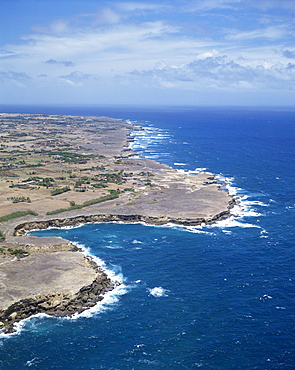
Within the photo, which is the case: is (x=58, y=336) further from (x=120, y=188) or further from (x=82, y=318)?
(x=120, y=188)

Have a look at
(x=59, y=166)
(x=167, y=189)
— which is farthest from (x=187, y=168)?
(x=59, y=166)

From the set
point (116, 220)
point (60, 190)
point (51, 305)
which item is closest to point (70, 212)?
point (116, 220)

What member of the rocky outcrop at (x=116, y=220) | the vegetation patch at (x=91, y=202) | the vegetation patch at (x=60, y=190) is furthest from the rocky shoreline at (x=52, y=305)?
the vegetation patch at (x=60, y=190)

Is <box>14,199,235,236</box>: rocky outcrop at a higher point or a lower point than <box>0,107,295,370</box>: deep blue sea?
higher

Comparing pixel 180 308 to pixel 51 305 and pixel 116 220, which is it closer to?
pixel 51 305

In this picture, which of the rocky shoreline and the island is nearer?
the rocky shoreline

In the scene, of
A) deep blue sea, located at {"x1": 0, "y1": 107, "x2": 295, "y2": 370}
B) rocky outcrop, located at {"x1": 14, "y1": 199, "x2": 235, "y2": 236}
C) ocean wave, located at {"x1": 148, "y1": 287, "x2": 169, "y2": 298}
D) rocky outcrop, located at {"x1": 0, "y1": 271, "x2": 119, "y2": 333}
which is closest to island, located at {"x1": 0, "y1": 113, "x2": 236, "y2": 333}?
rocky outcrop, located at {"x1": 0, "y1": 271, "x2": 119, "y2": 333}

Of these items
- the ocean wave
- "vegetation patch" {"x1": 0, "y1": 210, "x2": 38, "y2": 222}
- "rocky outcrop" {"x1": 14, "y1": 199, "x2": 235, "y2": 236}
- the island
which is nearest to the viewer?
the island

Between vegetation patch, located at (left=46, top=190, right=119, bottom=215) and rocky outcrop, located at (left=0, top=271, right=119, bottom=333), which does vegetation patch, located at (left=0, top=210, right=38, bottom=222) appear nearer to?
vegetation patch, located at (left=46, top=190, right=119, bottom=215)
